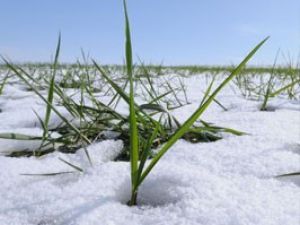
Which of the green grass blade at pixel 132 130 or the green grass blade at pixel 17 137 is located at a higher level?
the green grass blade at pixel 132 130

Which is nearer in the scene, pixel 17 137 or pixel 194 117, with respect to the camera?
pixel 194 117

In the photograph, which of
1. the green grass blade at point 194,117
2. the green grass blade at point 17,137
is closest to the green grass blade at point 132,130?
the green grass blade at point 194,117

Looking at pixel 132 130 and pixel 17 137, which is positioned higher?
pixel 132 130

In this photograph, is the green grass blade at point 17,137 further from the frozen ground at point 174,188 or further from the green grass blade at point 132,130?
the green grass blade at point 132,130

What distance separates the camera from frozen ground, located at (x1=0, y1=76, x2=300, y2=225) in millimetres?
590

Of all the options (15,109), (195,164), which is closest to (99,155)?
(195,164)

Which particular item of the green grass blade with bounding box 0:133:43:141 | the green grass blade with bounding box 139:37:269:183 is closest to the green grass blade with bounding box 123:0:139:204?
the green grass blade with bounding box 139:37:269:183

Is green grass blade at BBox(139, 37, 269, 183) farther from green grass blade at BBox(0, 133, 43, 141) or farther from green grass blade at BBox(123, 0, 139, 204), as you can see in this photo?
green grass blade at BBox(0, 133, 43, 141)

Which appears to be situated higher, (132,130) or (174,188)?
(132,130)

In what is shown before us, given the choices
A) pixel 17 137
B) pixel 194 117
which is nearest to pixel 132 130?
pixel 194 117

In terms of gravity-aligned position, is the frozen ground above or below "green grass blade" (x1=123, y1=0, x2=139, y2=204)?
below

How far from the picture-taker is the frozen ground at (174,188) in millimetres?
590

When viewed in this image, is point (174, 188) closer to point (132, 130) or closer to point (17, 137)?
point (132, 130)

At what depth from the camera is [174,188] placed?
2.24ft
